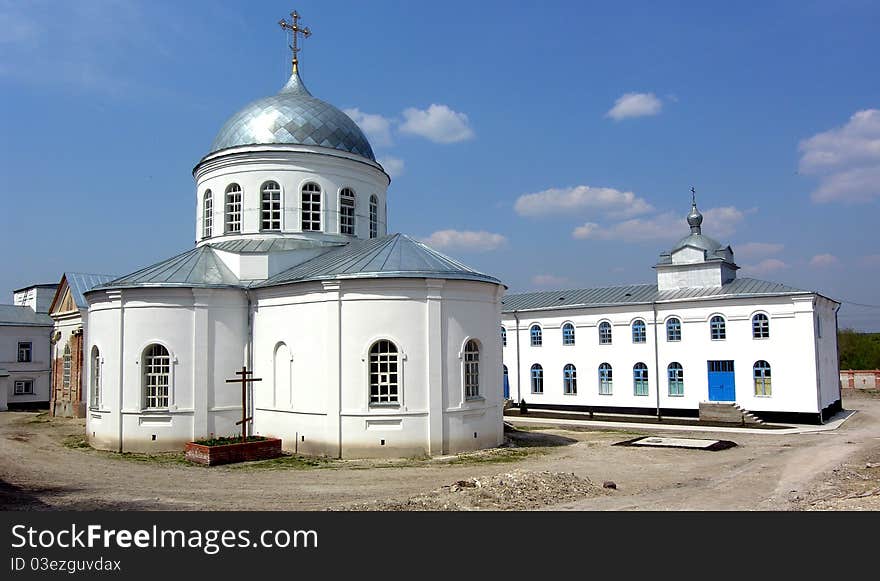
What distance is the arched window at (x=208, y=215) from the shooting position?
2439 cm

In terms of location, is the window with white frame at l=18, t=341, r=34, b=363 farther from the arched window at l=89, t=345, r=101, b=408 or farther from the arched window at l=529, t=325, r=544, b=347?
the arched window at l=529, t=325, r=544, b=347

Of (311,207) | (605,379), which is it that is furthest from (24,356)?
(605,379)

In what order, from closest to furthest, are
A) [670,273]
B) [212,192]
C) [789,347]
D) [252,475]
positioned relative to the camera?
1. [252,475]
2. [212,192]
3. [789,347]
4. [670,273]

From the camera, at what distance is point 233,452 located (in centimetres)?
1722

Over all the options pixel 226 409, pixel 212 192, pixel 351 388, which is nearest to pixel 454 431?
pixel 351 388

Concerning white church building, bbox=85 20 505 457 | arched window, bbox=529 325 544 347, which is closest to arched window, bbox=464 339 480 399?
white church building, bbox=85 20 505 457

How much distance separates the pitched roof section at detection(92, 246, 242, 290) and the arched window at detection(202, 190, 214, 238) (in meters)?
1.90

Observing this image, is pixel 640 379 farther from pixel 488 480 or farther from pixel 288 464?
pixel 488 480

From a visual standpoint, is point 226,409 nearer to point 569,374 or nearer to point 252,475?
point 252,475

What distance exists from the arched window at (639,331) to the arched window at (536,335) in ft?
15.5

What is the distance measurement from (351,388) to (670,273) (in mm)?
19052

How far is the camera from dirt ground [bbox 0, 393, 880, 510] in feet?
39.1

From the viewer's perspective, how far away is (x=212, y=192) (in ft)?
79.8

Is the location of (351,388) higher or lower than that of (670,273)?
lower
